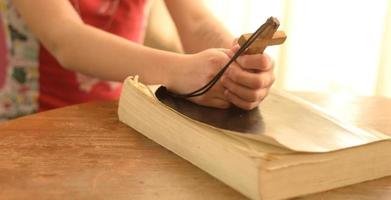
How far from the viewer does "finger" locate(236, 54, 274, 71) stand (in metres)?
0.71

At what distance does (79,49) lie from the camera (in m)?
0.87

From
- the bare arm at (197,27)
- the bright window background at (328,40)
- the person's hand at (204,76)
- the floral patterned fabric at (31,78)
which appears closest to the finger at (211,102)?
the person's hand at (204,76)

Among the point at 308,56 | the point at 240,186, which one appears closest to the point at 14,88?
the point at 240,186

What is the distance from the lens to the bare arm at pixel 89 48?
796mm

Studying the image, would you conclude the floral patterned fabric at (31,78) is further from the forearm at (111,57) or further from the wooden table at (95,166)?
the wooden table at (95,166)

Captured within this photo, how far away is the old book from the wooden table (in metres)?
0.01

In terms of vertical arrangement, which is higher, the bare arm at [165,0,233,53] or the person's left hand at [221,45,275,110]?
the person's left hand at [221,45,275,110]

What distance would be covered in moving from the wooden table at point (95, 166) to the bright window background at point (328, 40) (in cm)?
80

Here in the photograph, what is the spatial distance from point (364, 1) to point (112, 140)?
997mm

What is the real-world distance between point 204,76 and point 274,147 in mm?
198

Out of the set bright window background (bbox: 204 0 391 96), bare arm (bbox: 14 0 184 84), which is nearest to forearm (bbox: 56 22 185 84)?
bare arm (bbox: 14 0 184 84)

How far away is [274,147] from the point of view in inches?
21.9

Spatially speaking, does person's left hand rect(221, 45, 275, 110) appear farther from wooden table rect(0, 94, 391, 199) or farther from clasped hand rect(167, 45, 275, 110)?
wooden table rect(0, 94, 391, 199)

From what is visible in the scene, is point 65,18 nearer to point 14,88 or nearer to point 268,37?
point 14,88
